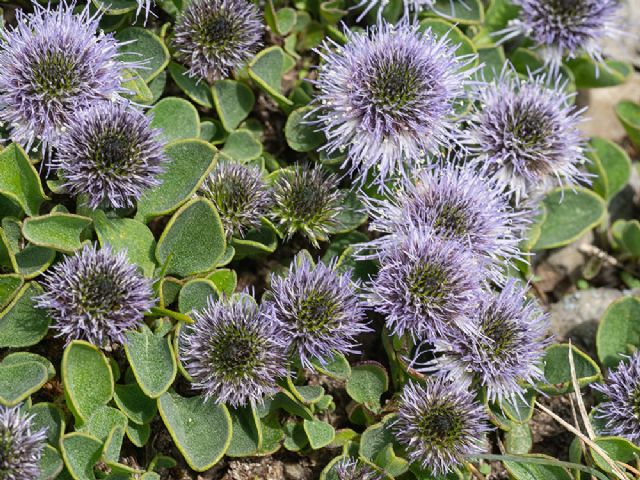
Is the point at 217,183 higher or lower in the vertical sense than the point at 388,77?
lower

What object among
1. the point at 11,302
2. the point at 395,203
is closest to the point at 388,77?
the point at 395,203

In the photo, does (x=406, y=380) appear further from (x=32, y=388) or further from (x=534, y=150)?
(x=32, y=388)

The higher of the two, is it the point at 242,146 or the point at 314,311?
the point at 242,146

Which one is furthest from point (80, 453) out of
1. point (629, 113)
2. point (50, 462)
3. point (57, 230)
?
point (629, 113)

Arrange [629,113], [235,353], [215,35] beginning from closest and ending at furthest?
[235,353] < [215,35] < [629,113]

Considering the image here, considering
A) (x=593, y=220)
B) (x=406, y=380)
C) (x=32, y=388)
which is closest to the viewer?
(x=32, y=388)

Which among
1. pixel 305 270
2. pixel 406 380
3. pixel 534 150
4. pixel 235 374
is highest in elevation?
pixel 534 150

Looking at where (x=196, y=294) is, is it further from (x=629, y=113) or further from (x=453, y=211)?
(x=629, y=113)
